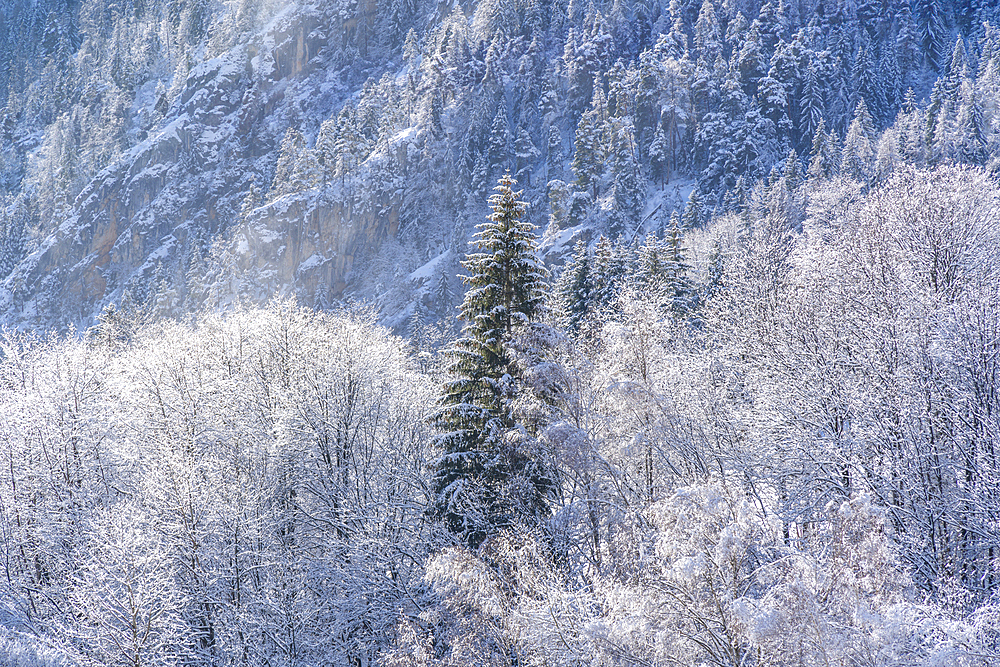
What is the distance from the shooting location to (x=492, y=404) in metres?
18.0

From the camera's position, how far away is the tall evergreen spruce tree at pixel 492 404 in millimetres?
17359

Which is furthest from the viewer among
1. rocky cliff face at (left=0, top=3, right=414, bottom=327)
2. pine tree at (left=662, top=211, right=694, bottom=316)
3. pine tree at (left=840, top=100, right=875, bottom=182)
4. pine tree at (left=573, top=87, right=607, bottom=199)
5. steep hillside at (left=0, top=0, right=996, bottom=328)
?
rocky cliff face at (left=0, top=3, right=414, bottom=327)

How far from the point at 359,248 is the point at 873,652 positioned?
108 meters

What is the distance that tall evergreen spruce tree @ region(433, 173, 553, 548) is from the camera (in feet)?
57.0

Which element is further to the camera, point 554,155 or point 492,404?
point 554,155

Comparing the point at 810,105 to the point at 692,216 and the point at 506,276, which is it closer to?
the point at 692,216

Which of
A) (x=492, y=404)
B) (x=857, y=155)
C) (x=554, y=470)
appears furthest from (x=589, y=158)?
(x=554, y=470)

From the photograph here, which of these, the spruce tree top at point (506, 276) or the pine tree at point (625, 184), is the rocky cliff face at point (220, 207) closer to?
the pine tree at point (625, 184)

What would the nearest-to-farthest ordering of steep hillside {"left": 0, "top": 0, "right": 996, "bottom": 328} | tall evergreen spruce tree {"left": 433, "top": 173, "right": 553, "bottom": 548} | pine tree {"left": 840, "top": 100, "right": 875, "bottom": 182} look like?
tall evergreen spruce tree {"left": 433, "top": 173, "right": 553, "bottom": 548} < pine tree {"left": 840, "top": 100, "right": 875, "bottom": 182} < steep hillside {"left": 0, "top": 0, "right": 996, "bottom": 328}

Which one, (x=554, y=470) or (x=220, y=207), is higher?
(x=220, y=207)

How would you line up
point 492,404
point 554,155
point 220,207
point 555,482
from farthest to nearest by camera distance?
point 220,207 → point 554,155 → point 492,404 → point 555,482

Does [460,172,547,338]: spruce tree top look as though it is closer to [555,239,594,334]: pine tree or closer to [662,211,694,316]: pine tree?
[662,211,694,316]: pine tree

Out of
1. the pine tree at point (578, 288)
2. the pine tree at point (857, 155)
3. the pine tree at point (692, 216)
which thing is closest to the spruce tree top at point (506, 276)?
the pine tree at point (578, 288)

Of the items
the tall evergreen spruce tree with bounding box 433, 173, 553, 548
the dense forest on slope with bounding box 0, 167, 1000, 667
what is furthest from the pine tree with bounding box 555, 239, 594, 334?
the tall evergreen spruce tree with bounding box 433, 173, 553, 548
